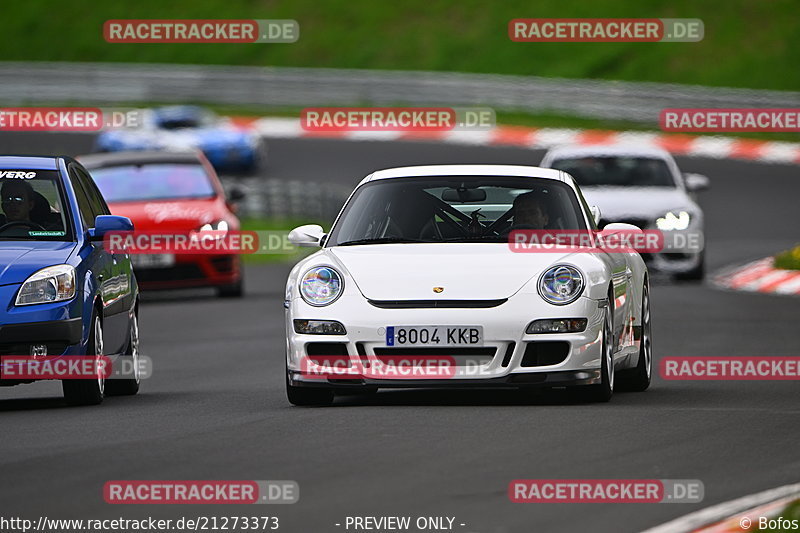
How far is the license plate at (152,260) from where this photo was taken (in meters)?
19.9

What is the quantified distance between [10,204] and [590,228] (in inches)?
133

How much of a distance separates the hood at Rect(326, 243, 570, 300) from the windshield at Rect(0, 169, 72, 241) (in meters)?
1.87

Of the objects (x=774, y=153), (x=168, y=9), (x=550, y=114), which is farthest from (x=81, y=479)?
(x=168, y=9)

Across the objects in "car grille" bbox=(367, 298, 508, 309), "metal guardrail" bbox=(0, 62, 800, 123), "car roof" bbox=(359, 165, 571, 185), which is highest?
"metal guardrail" bbox=(0, 62, 800, 123)

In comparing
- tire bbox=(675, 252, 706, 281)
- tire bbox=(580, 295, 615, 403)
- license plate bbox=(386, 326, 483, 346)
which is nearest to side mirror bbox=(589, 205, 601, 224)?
tire bbox=(580, 295, 615, 403)

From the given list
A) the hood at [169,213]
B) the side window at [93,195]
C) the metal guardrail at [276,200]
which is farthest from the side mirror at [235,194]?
the metal guardrail at [276,200]

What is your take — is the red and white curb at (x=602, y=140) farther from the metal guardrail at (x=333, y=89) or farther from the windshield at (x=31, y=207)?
the windshield at (x=31, y=207)

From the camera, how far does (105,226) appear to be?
11.2 m

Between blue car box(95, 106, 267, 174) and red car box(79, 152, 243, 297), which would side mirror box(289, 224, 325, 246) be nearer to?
red car box(79, 152, 243, 297)

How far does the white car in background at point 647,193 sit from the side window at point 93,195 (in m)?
8.92

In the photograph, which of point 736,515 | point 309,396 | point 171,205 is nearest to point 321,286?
point 309,396

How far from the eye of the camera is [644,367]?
11734mm

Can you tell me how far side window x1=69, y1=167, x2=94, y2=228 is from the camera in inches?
458

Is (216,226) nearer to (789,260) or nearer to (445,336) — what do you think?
(789,260)
